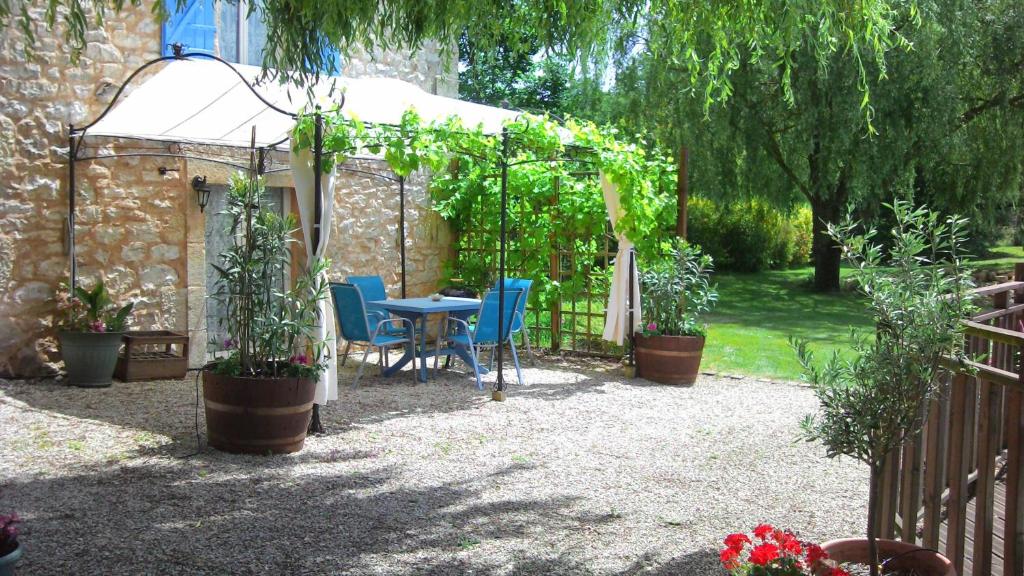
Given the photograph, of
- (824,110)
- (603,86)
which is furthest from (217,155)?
(824,110)

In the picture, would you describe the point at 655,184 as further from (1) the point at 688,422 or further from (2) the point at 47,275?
(2) the point at 47,275

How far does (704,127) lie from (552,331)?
582 cm

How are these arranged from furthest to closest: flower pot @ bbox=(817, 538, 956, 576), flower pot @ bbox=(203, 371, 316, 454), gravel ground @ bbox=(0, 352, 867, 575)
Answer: flower pot @ bbox=(203, 371, 316, 454), gravel ground @ bbox=(0, 352, 867, 575), flower pot @ bbox=(817, 538, 956, 576)

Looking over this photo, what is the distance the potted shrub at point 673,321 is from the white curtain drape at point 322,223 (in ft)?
9.40

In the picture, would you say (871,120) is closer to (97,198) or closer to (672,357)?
(672,357)

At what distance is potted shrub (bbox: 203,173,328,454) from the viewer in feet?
15.9

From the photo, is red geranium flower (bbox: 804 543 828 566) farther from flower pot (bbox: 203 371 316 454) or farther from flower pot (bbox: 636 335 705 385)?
flower pot (bbox: 636 335 705 385)

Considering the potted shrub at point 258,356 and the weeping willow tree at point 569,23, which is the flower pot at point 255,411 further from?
the weeping willow tree at point 569,23

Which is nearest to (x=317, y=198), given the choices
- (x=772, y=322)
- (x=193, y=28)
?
(x=193, y=28)

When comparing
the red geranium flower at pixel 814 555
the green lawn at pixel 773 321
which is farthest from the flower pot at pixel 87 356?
the red geranium flower at pixel 814 555

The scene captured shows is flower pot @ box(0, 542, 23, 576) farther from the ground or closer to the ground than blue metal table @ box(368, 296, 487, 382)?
closer to the ground

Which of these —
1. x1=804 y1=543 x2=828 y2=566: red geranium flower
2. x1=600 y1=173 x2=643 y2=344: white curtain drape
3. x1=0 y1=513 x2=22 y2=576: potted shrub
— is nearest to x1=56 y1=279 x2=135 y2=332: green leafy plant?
x1=600 y1=173 x2=643 y2=344: white curtain drape

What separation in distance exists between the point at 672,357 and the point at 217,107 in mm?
3932

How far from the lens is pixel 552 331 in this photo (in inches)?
356
